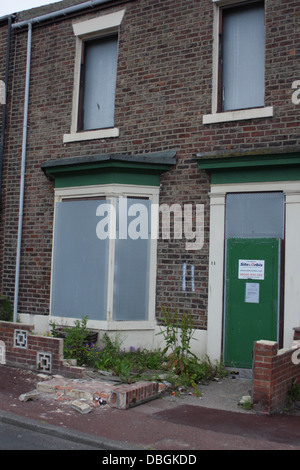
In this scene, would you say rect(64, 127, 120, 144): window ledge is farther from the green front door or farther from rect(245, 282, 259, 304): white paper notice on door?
rect(245, 282, 259, 304): white paper notice on door

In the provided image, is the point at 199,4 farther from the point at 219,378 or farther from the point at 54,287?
the point at 219,378

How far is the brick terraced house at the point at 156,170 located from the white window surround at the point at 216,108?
20 millimetres

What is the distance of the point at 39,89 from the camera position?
35.3 feet

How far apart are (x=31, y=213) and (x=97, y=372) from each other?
3.83 metres

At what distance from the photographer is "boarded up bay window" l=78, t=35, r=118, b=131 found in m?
10.1

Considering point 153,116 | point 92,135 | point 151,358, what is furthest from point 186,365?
point 92,135

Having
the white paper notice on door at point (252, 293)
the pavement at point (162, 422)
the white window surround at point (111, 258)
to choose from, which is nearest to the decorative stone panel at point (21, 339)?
the pavement at point (162, 422)

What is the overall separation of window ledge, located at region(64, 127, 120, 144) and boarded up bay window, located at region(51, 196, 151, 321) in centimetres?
125

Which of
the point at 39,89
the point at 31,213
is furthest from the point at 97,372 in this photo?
the point at 39,89

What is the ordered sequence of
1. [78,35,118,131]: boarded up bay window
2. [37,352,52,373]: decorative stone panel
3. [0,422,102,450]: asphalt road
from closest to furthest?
[0,422,102,450]: asphalt road < [37,352,52,373]: decorative stone panel < [78,35,118,131]: boarded up bay window

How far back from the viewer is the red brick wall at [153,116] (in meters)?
8.48

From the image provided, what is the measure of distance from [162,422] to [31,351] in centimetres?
299

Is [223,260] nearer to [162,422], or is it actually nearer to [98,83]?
[162,422]

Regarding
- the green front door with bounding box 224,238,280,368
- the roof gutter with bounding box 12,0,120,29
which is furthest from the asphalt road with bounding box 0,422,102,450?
the roof gutter with bounding box 12,0,120,29
